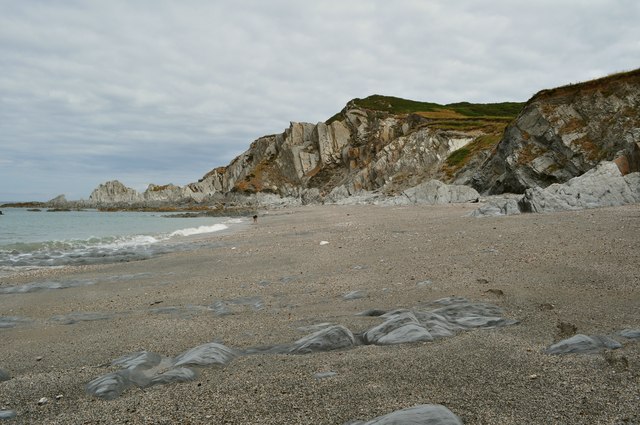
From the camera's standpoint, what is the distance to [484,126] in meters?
67.0

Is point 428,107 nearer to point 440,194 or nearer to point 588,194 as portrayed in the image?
point 440,194

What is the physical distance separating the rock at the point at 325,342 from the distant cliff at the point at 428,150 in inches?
931

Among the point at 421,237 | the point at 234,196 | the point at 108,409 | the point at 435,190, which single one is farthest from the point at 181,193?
the point at 108,409

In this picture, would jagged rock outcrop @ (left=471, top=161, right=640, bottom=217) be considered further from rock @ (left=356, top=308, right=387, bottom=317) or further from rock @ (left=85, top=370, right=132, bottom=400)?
rock @ (left=85, top=370, right=132, bottom=400)

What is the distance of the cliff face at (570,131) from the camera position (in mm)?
31156

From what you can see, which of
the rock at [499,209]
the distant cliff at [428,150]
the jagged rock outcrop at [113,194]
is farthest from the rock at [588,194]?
the jagged rock outcrop at [113,194]

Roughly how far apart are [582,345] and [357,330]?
235 cm

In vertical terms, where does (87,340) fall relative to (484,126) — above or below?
below

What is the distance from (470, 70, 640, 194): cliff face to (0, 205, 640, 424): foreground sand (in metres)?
24.3

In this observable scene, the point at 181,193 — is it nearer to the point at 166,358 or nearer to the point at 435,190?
the point at 435,190

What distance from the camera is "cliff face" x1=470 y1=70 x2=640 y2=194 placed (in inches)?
1227

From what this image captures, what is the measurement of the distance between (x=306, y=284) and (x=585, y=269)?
494 cm

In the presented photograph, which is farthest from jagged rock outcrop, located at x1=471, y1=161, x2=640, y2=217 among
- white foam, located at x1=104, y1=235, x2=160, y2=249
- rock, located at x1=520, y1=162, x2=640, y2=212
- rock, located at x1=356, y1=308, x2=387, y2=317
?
white foam, located at x1=104, y1=235, x2=160, y2=249

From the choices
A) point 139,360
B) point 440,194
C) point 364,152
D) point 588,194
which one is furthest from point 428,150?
point 139,360
